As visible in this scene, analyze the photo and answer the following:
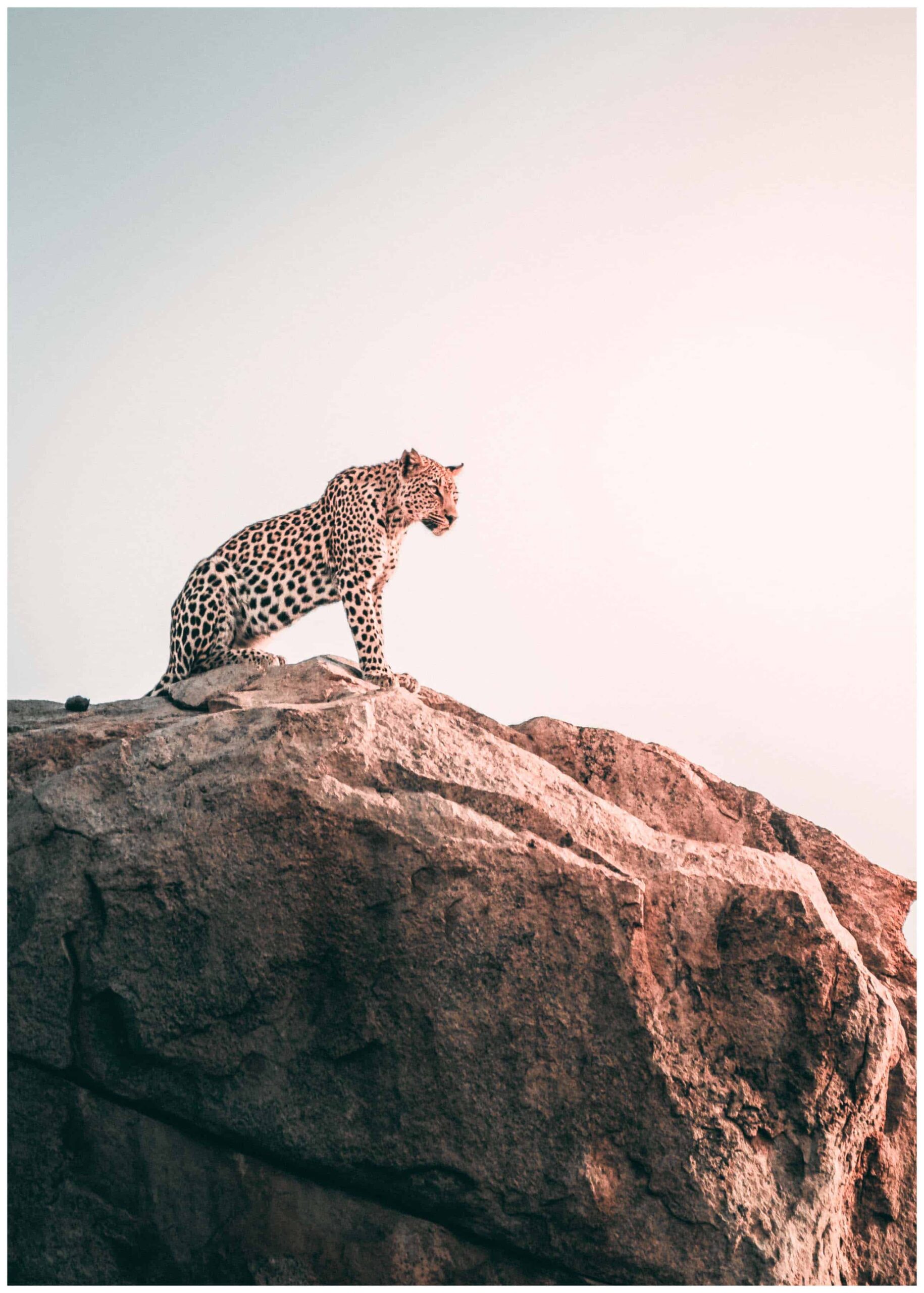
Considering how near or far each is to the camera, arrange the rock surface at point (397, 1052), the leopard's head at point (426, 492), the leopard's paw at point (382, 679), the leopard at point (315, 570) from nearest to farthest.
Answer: the rock surface at point (397, 1052)
the leopard's paw at point (382, 679)
the leopard at point (315, 570)
the leopard's head at point (426, 492)

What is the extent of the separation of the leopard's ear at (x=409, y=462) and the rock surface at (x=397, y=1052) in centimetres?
502

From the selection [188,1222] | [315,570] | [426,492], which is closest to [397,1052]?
[188,1222]

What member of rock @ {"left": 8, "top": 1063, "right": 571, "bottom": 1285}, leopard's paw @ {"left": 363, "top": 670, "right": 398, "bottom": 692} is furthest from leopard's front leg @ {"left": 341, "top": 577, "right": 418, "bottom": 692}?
rock @ {"left": 8, "top": 1063, "right": 571, "bottom": 1285}

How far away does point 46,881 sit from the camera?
28.9 ft

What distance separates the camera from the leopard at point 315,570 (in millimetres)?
12070

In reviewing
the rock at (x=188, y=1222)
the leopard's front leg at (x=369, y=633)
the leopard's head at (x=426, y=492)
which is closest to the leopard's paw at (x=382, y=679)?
the leopard's front leg at (x=369, y=633)

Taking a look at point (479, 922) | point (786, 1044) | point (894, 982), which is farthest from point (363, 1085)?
point (894, 982)

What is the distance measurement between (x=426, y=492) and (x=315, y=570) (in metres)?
1.61

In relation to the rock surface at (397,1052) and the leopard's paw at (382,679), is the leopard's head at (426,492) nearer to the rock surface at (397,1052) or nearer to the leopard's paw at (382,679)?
the leopard's paw at (382,679)

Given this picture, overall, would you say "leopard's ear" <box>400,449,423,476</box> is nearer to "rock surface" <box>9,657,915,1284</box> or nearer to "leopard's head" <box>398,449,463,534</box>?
"leopard's head" <box>398,449,463,534</box>

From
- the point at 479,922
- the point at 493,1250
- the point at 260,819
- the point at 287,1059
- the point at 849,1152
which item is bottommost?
the point at 493,1250

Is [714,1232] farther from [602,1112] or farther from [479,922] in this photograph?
[479,922]

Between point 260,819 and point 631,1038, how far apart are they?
315 cm

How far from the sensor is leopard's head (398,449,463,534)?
42.8 feet
